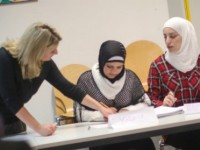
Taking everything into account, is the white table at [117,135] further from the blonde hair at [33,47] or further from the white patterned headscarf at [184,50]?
the white patterned headscarf at [184,50]

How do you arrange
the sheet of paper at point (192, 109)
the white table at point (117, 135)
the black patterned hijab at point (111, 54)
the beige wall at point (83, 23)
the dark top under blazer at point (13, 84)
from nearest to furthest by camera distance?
the white table at point (117, 135) < the dark top under blazer at point (13, 84) < the sheet of paper at point (192, 109) < the black patterned hijab at point (111, 54) < the beige wall at point (83, 23)

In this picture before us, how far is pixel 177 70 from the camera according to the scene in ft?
6.07

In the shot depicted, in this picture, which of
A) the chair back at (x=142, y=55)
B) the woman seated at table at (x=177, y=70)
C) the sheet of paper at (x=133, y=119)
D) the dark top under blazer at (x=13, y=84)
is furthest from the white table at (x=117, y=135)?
the chair back at (x=142, y=55)

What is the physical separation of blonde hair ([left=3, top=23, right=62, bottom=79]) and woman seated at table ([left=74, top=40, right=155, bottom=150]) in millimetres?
567

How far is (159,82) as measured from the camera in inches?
73.3

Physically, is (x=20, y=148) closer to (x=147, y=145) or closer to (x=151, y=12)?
(x=147, y=145)

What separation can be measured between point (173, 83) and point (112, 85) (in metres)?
0.39

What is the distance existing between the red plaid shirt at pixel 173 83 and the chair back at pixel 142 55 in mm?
778

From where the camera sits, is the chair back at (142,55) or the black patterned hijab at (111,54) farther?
the chair back at (142,55)

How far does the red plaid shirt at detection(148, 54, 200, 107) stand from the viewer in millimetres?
1811

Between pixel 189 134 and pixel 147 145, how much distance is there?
268 millimetres

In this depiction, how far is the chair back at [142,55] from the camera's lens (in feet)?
8.79

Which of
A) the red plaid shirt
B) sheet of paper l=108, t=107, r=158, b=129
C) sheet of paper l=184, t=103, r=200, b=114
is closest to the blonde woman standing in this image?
sheet of paper l=108, t=107, r=158, b=129

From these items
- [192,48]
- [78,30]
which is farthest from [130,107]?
[78,30]
